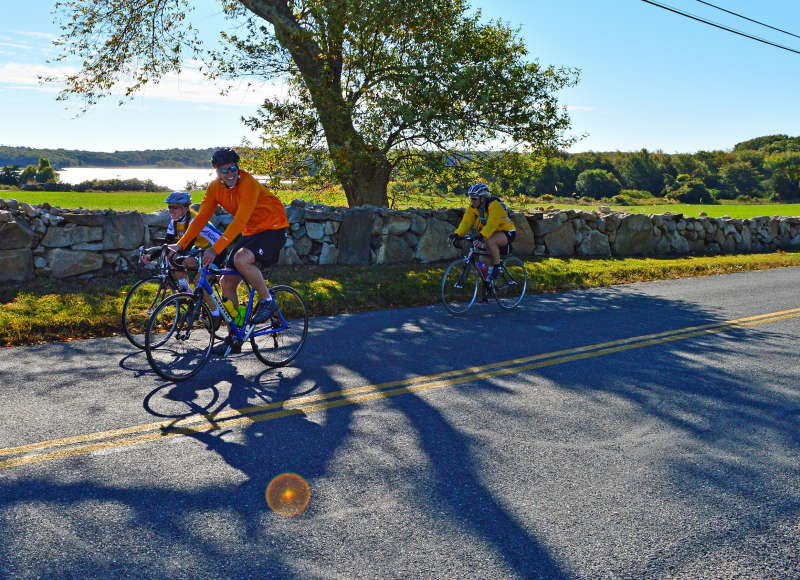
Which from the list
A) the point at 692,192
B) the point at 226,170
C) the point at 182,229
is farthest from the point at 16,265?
the point at 692,192

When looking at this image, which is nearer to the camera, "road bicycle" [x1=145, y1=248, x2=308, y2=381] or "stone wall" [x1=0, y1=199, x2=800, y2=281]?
"road bicycle" [x1=145, y1=248, x2=308, y2=381]

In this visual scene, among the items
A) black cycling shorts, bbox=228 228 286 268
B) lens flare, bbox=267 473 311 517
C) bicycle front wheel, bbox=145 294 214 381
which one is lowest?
lens flare, bbox=267 473 311 517

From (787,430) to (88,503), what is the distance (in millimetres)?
5104

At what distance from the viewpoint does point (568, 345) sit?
7.59 meters

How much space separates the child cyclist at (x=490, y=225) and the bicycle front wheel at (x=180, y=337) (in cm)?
455

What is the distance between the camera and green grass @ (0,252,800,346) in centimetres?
764

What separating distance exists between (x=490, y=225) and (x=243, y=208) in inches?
195

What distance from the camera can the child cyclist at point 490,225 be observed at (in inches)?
382

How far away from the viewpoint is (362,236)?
44.0 feet

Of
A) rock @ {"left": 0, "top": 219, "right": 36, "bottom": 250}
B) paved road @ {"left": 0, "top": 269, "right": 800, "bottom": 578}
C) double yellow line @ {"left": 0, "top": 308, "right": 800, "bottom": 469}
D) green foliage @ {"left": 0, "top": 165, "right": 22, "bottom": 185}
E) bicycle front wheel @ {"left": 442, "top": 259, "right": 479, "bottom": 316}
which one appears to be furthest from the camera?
green foliage @ {"left": 0, "top": 165, "right": 22, "bottom": 185}

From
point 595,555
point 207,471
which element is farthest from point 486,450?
point 207,471

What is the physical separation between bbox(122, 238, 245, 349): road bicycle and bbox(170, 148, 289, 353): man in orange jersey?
8.3 inches

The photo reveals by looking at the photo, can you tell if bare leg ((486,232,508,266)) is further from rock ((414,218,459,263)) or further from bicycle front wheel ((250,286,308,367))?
rock ((414,218,459,263))

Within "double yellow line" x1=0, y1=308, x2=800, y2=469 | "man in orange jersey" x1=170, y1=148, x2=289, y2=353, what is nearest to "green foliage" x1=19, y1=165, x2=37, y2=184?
"man in orange jersey" x1=170, y1=148, x2=289, y2=353
